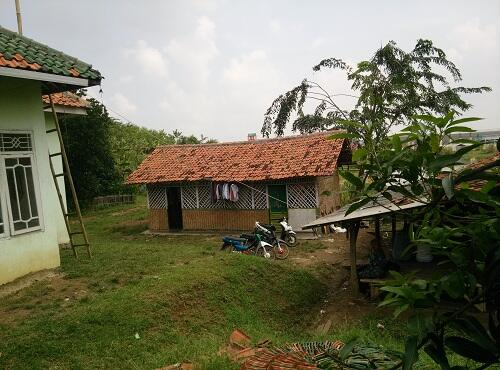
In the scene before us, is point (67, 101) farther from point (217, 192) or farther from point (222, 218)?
point (222, 218)

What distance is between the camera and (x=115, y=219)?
1998cm

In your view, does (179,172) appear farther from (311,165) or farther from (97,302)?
(97,302)

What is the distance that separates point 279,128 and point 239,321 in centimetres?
1121

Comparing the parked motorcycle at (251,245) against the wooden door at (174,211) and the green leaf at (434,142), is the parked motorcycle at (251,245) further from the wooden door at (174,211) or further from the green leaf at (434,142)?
the green leaf at (434,142)

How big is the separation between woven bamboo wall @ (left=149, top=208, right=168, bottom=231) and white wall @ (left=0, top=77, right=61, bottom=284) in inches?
372

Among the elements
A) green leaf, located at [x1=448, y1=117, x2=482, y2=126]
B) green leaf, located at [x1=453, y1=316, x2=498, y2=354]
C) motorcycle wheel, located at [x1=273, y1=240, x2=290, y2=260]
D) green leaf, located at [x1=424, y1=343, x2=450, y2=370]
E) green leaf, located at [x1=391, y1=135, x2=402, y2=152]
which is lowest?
motorcycle wheel, located at [x1=273, y1=240, x2=290, y2=260]

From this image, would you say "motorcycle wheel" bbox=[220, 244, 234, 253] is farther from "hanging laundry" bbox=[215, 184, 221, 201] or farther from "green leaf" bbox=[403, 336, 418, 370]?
"green leaf" bbox=[403, 336, 418, 370]

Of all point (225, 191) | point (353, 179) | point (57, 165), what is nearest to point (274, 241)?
point (225, 191)

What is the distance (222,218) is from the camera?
52.0 ft

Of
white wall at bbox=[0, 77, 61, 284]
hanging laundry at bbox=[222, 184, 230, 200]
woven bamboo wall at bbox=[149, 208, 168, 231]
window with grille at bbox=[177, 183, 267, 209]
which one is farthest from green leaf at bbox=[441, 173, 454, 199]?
woven bamboo wall at bbox=[149, 208, 168, 231]

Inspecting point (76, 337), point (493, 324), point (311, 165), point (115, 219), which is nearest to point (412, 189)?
point (493, 324)

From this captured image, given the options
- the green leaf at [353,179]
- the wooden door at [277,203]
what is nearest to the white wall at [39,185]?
the green leaf at [353,179]

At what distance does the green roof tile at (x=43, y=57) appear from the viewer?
6242 mm

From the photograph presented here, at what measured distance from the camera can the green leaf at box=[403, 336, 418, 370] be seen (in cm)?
103
